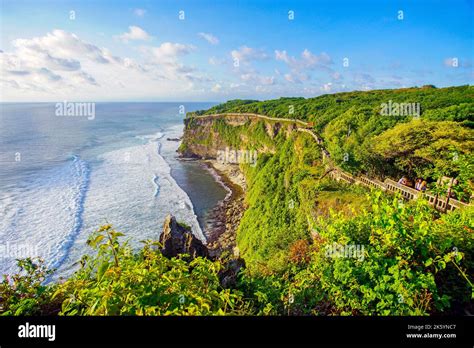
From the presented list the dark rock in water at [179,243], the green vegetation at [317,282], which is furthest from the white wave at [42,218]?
the green vegetation at [317,282]

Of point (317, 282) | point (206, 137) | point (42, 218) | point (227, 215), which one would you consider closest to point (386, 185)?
point (317, 282)

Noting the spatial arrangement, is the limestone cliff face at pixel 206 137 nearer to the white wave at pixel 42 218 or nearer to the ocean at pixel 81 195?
the ocean at pixel 81 195

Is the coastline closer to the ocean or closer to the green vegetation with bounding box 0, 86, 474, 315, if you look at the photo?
the ocean

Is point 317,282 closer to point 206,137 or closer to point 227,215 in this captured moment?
point 227,215

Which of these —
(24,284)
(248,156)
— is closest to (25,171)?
(248,156)

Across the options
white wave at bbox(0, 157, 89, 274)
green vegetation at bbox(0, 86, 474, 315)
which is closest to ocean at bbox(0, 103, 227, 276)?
white wave at bbox(0, 157, 89, 274)

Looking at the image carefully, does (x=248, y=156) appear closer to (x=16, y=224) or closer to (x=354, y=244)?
(x=16, y=224)
